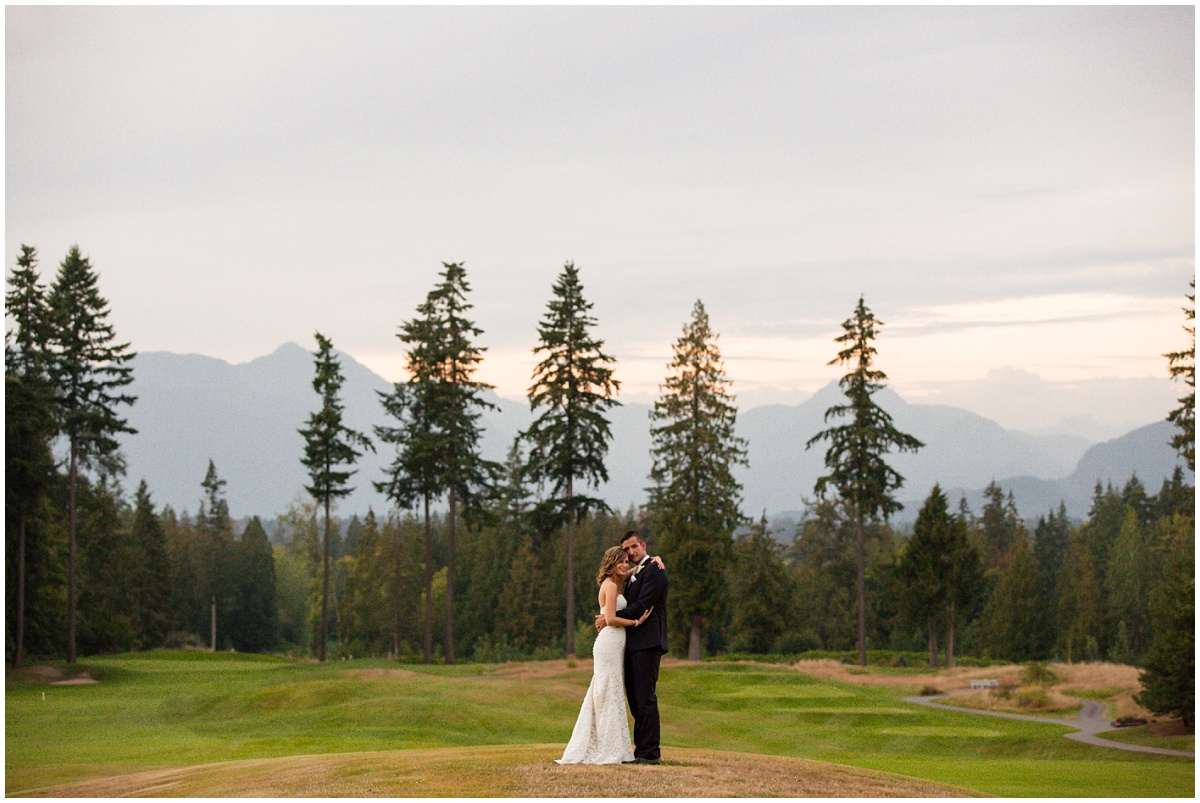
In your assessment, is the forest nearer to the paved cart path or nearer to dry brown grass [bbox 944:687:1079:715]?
the paved cart path

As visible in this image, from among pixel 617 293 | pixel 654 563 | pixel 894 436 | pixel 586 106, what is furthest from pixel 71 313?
pixel 654 563

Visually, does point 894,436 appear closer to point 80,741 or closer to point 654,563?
point 80,741

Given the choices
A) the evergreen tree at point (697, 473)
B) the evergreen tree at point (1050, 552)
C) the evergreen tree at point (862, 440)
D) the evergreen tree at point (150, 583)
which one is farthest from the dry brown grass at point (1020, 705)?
the evergreen tree at point (1050, 552)

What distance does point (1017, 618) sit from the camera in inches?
3167

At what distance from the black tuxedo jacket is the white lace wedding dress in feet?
0.37

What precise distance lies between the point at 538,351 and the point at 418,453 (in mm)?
7718

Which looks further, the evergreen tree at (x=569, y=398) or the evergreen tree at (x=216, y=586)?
the evergreen tree at (x=216, y=586)

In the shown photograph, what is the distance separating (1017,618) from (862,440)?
116ft

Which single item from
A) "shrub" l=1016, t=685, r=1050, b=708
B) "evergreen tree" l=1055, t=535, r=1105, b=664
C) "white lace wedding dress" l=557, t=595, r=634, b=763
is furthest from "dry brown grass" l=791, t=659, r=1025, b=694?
"evergreen tree" l=1055, t=535, r=1105, b=664

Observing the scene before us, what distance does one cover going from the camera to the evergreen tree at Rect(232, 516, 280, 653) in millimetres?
94250

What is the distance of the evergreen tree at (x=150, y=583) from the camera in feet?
253

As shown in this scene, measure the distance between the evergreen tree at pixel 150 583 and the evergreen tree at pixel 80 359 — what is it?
30.3 m

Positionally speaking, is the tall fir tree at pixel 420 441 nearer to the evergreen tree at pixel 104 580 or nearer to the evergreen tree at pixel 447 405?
the evergreen tree at pixel 447 405

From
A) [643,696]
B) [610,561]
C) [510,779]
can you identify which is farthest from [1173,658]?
[510,779]
